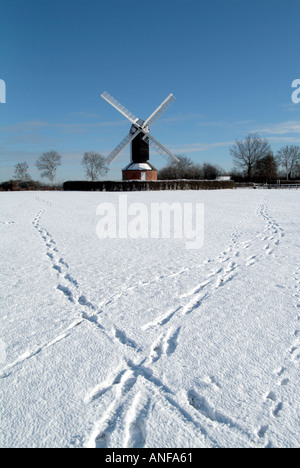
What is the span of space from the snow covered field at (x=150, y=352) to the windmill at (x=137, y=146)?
2619 cm

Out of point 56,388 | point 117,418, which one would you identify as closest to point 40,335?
point 56,388

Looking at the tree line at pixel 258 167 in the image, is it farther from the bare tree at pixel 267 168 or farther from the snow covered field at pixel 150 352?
the snow covered field at pixel 150 352

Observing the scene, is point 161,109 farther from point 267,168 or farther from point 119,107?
point 267,168

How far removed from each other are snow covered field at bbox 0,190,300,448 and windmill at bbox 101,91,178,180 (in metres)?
26.2

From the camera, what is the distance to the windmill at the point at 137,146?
102 feet

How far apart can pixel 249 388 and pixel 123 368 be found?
103 cm

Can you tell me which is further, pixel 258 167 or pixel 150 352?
pixel 258 167

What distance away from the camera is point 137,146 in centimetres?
3111

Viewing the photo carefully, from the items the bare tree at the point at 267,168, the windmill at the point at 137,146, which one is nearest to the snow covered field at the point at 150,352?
the windmill at the point at 137,146

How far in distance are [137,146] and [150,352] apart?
30.1m

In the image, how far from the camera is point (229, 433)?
196 cm

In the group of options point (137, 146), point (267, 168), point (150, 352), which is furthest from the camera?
point (267, 168)

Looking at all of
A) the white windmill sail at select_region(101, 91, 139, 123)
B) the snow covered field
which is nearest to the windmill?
the white windmill sail at select_region(101, 91, 139, 123)

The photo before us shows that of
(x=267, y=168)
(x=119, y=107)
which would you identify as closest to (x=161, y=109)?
(x=119, y=107)
